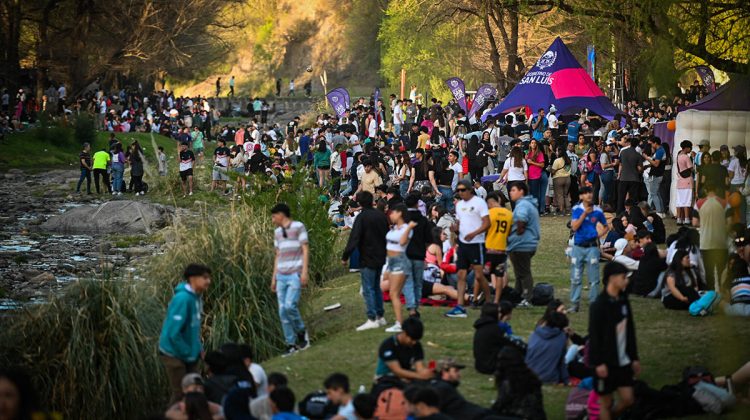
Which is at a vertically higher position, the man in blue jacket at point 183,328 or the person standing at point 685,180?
the person standing at point 685,180

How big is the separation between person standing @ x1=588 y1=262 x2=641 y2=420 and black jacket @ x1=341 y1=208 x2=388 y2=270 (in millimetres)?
4728

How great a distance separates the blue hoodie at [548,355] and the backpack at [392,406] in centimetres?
219

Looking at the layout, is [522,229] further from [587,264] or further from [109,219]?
[109,219]

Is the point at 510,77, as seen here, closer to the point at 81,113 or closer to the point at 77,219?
the point at 77,219

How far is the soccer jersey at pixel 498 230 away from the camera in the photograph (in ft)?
49.3

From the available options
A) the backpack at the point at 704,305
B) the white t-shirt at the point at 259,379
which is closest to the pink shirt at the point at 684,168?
the backpack at the point at 704,305

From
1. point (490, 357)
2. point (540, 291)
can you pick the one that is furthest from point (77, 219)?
point (490, 357)

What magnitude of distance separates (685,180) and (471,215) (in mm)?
8514

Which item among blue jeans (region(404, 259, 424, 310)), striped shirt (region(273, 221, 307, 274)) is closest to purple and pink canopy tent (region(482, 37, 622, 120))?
blue jeans (region(404, 259, 424, 310))

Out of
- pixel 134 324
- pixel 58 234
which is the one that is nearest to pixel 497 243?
pixel 134 324

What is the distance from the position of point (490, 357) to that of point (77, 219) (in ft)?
73.0

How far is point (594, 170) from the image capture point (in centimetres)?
2527

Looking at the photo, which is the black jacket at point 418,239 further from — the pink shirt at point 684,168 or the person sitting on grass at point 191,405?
the pink shirt at point 684,168

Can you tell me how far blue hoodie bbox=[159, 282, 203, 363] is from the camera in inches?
459
